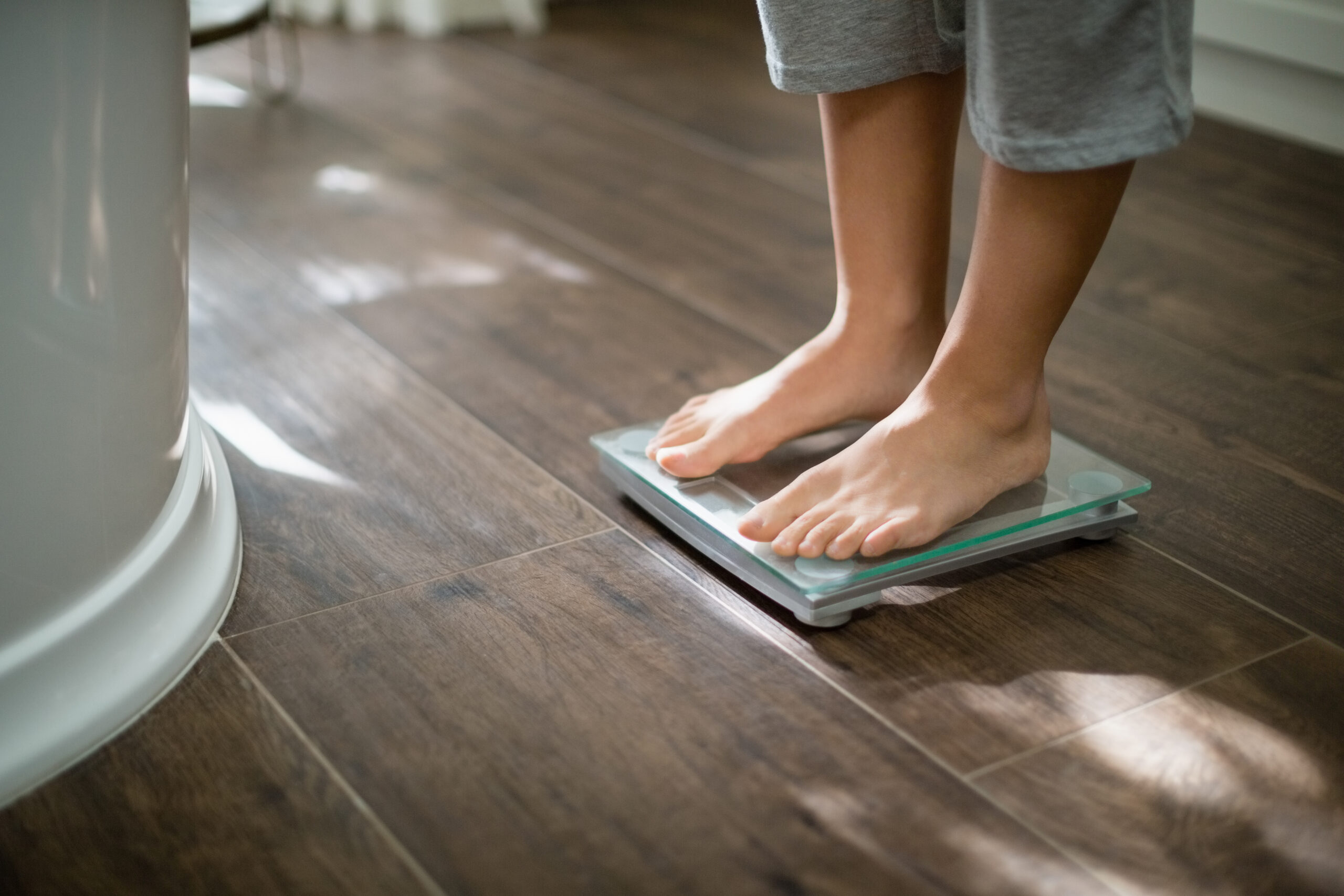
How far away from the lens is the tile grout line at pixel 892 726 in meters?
0.65

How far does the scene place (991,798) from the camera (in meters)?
0.69

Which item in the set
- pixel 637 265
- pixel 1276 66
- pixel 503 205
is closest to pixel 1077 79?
pixel 637 265

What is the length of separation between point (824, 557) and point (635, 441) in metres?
0.21

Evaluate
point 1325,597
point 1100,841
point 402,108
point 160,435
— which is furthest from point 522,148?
point 1100,841

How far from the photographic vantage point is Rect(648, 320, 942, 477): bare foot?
3.15 ft

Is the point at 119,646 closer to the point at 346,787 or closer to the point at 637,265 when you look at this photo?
the point at 346,787

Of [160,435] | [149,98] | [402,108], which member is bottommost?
[402,108]

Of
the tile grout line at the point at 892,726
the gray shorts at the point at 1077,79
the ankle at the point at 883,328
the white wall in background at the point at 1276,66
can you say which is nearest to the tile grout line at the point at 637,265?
the tile grout line at the point at 892,726

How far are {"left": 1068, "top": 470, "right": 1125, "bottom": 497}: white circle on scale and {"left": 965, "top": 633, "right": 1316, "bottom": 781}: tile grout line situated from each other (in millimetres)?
151

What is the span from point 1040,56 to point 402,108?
1.54 m

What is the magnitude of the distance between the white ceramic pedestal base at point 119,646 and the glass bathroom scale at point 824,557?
0.30 m

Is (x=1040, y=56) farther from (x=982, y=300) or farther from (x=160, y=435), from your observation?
(x=160, y=435)

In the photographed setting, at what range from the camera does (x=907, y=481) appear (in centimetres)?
86

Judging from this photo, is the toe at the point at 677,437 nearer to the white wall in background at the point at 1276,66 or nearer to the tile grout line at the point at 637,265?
the tile grout line at the point at 637,265
